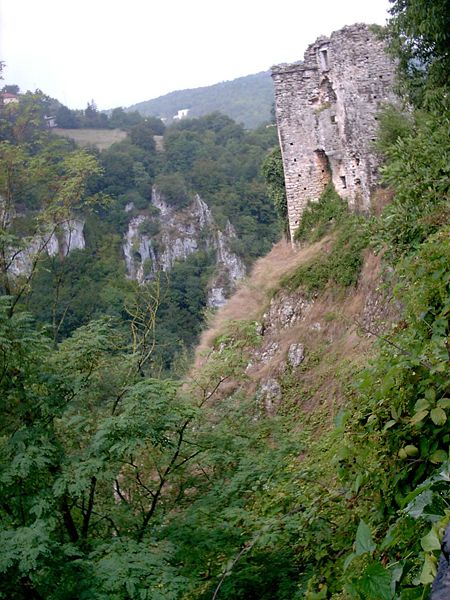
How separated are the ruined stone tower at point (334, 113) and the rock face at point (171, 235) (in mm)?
38491

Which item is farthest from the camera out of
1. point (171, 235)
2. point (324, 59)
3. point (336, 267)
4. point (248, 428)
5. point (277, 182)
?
point (171, 235)

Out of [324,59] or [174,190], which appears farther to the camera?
[174,190]

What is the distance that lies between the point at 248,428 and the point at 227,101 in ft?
386

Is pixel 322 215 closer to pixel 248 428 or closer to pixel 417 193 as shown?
pixel 417 193

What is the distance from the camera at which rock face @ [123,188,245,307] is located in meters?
56.6

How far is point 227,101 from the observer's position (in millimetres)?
118250

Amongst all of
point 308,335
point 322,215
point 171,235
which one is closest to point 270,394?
point 308,335

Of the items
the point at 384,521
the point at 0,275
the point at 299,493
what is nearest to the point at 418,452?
the point at 384,521

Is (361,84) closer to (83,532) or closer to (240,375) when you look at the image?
(240,375)

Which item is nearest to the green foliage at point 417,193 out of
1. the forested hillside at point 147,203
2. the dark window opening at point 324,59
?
the forested hillside at point 147,203

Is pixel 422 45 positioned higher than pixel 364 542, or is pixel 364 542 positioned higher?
pixel 422 45

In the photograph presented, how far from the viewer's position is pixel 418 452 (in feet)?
8.29

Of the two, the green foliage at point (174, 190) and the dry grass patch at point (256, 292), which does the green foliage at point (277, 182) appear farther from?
the green foliage at point (174, 190)

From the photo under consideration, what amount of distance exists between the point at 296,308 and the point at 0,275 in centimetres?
672
